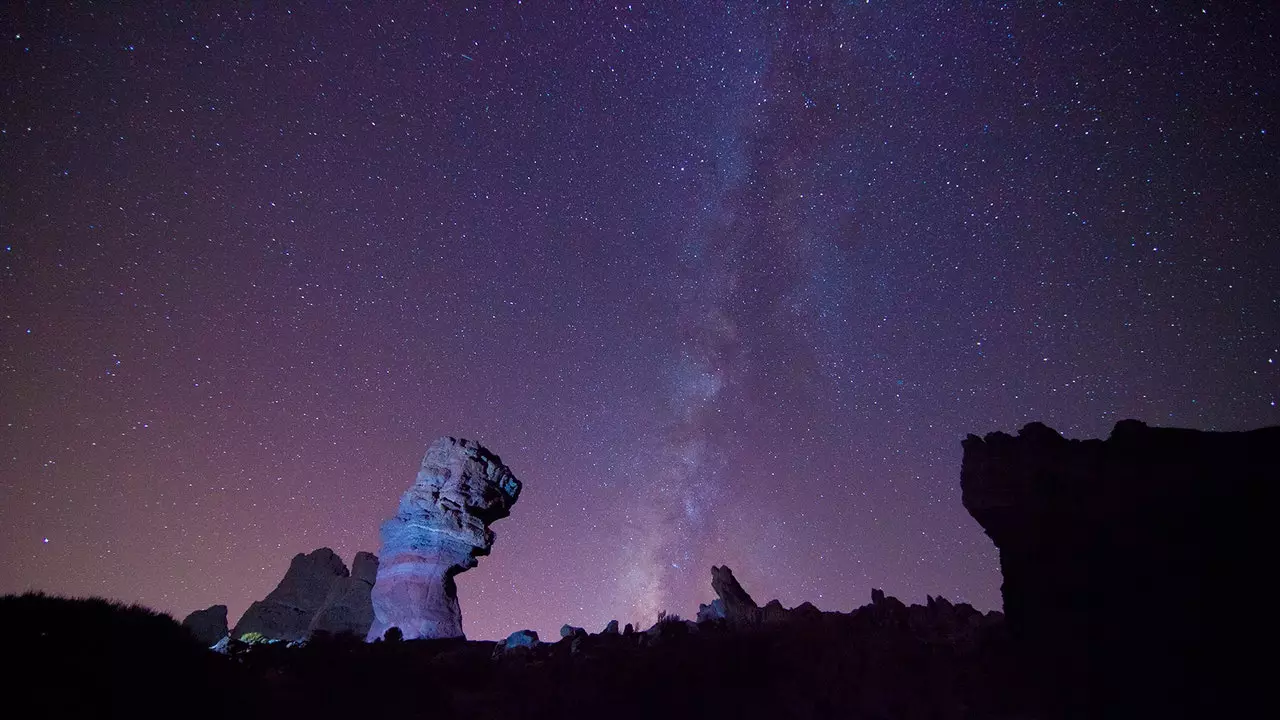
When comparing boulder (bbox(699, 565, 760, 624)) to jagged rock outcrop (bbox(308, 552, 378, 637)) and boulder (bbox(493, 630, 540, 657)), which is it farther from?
jagged rock outcrop (bbox(308, 552, 378, 637))

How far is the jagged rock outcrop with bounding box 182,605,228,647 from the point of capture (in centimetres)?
3394

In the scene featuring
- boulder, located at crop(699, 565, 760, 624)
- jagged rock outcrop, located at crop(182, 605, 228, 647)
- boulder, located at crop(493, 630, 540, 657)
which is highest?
boulder, located at crop(699, 565, 760, 624)

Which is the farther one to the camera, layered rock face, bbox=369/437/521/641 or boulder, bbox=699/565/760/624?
layered rock face, bbox=369/437/521/641

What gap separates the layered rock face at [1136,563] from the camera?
1038cm

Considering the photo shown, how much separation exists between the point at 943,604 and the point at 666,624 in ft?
36.6

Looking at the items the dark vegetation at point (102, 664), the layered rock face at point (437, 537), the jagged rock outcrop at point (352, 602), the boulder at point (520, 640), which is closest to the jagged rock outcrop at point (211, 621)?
the jagged rock outcrop at point (352, 602)

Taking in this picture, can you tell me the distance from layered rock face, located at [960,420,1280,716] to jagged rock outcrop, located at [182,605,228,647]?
44.7m

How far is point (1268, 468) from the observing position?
34.8 ft

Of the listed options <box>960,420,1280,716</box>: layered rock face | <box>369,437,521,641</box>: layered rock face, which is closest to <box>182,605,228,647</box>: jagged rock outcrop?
<box>369,437,521,641</box>: layered rock face

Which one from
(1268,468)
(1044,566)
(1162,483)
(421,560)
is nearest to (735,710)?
(1044,566)

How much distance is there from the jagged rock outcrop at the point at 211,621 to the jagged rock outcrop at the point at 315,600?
7.14 ft

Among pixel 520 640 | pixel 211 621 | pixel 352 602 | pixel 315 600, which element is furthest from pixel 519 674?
pixel 211 621

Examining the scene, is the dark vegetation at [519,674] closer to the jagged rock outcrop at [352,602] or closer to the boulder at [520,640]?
the boulder at [520,640]

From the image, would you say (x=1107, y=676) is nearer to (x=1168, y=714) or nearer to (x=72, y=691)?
(x=1168, y=714)
